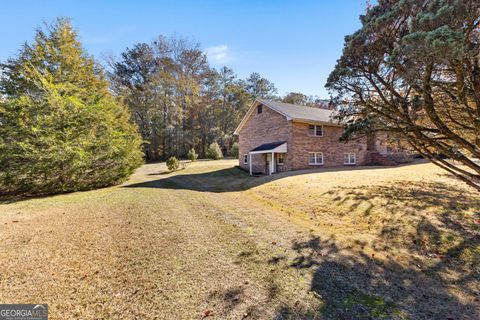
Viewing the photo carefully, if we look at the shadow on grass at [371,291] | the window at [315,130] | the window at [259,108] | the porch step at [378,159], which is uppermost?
the window at [259,108]

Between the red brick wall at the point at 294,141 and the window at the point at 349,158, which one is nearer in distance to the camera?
the red brick wall at the point at 294,141

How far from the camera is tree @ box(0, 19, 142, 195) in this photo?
8.83 meters

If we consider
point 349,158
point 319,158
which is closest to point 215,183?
point 319,158

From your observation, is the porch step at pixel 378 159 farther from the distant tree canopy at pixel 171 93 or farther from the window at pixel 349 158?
the distant tree canopy at pixel 171 93

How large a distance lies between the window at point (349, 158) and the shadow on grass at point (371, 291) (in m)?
17.1

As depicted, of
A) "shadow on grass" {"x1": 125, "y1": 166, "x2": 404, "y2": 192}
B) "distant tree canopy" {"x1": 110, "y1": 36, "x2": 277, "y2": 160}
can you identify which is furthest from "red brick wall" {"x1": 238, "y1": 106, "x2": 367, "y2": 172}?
"distant tree canopy" {"x1": 110, "y1": 36, "x2": 277, "y2": 160}

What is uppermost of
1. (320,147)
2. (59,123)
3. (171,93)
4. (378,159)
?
(171,93)

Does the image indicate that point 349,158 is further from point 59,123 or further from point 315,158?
Result: point 59,123

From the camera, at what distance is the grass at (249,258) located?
9.64 ft

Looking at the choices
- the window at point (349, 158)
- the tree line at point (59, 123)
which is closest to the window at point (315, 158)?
the window at point (349, 158)

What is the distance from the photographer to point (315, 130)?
59.1 feet

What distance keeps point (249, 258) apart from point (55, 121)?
10899 millimetres

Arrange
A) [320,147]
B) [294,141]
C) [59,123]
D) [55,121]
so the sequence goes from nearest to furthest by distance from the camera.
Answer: [55,121] → [59,123] → [294,141] → [320,147]

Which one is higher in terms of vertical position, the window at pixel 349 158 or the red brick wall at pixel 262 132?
the red brick wall at pixel 262 132
